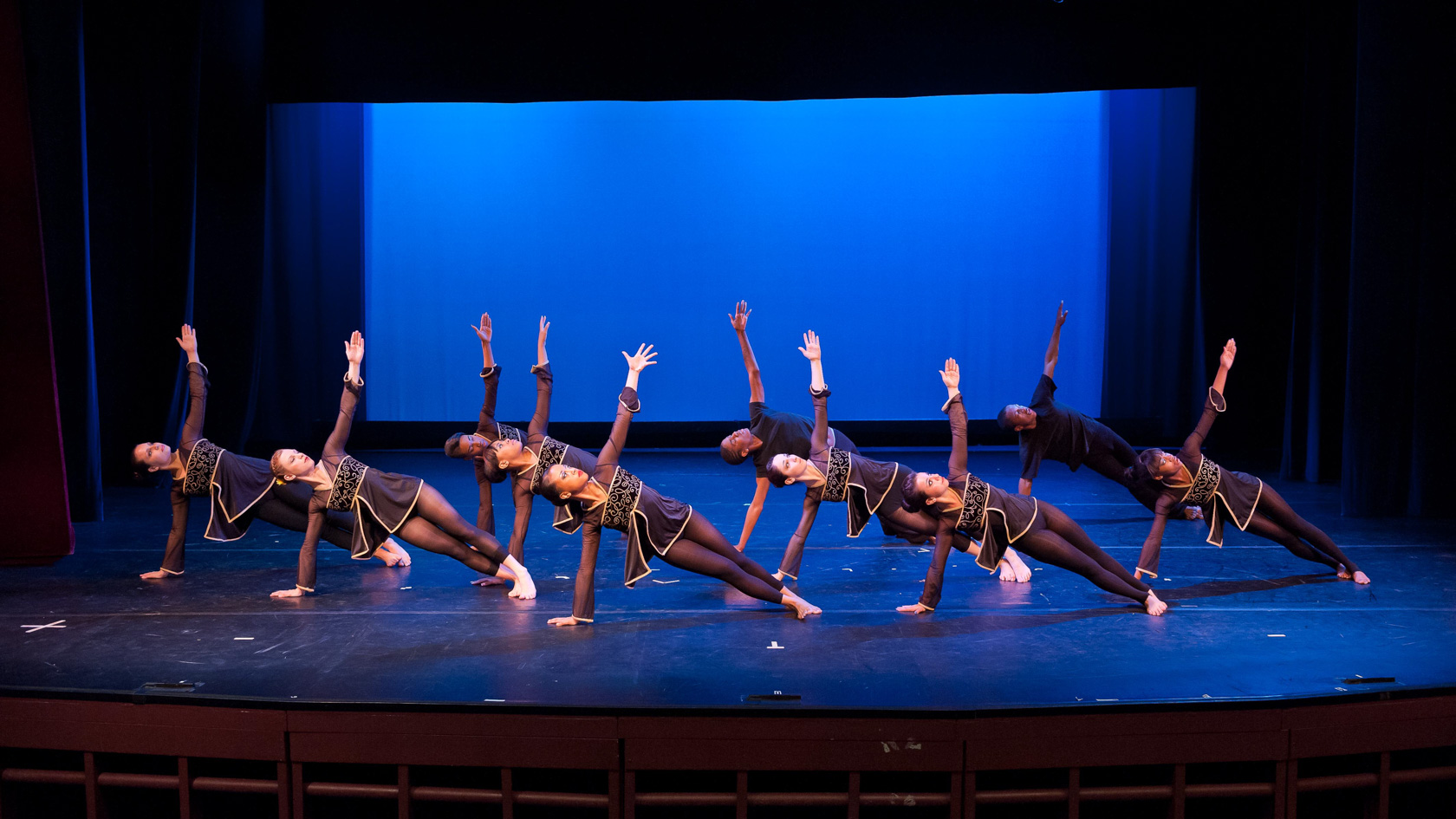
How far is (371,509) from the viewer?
488 cm

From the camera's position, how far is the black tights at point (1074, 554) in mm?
4555

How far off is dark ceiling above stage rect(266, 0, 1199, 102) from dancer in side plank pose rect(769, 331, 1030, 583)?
3.76m

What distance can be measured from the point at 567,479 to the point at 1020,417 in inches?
115

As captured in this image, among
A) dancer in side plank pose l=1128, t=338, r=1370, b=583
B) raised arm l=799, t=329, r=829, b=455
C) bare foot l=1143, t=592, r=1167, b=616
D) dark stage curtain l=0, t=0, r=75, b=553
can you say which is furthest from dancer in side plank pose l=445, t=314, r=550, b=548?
dancer in side plank pose l=1128, t=338, r=1370, b=583

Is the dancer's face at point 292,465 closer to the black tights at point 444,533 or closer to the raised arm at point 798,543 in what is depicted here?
the black tights at point 444,533

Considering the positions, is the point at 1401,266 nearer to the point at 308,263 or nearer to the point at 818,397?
the point at 818,397

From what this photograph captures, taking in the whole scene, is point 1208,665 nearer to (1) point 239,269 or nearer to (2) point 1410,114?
(2) point 1410,114

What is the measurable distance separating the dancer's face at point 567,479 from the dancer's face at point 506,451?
0.56m

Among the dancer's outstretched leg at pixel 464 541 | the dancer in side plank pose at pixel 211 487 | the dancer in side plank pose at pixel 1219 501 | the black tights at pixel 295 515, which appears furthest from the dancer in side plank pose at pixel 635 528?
the dancer in side plank pose at pixel 1219 501

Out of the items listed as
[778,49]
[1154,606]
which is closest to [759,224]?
[778,49]

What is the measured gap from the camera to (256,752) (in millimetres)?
3436

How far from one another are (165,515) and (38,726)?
3.70 metres

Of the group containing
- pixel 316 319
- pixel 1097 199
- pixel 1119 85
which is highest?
pixel 1119 85

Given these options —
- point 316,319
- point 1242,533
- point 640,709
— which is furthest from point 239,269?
point 1242,533
